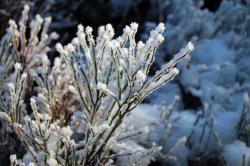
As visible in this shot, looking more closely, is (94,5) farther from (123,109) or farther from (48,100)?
(123,109)

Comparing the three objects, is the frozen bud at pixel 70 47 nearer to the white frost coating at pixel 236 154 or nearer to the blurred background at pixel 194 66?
the blurred background at pixel 194 66

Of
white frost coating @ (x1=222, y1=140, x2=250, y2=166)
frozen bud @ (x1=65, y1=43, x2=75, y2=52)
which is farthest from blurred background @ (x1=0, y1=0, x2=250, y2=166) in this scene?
frozen bud @ (x1=65, y1=43, x2=75, y2=52)

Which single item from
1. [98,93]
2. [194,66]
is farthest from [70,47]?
[194,66]

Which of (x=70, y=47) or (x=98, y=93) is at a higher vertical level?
(x=70, y=47)

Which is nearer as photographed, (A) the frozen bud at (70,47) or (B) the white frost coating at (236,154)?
(A) the frozen bud at (70,47)

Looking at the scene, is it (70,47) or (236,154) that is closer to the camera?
(70,47)

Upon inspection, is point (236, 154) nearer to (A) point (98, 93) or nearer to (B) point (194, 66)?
(B) point (194, 66)

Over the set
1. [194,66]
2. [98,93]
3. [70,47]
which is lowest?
[98,93]

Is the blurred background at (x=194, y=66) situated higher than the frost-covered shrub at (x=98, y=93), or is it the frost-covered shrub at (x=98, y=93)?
the blurred background at (x=194, y=66)

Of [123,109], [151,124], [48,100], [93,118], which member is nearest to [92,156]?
[93,118]

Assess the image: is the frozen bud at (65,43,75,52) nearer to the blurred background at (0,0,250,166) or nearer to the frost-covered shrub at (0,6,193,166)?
the frost-covered shrub at (0,6,193,166)

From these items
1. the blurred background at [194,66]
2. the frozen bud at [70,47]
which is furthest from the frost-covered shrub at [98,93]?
the blurred background at [194,66]
